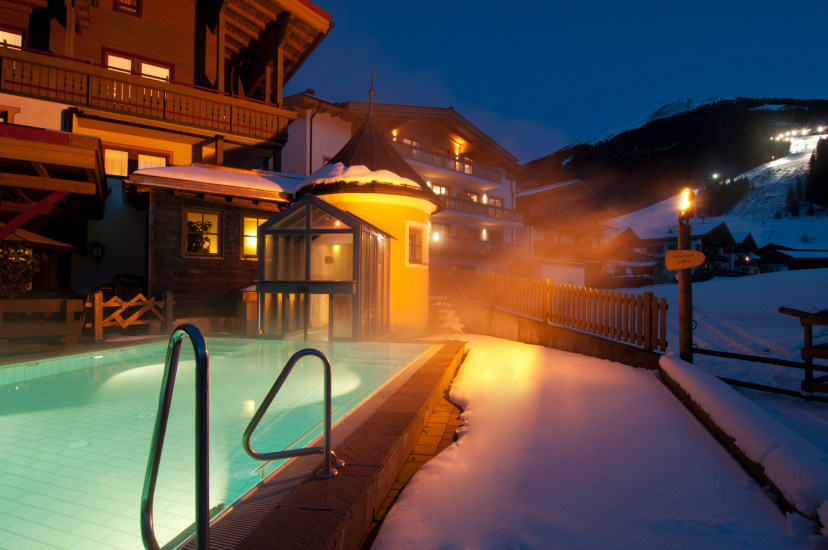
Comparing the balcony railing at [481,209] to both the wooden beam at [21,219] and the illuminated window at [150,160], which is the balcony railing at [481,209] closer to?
the illuminated window at [150,160]

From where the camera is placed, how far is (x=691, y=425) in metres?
4.21

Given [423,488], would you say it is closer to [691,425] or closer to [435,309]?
[691,425]

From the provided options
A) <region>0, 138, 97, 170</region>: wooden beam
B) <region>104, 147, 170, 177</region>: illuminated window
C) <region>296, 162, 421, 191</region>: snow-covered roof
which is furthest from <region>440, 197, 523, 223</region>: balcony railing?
<region>0, 138, 97, 170</region>: wooden beam

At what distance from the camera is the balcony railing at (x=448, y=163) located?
25.7 m

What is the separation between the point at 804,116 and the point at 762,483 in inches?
7226

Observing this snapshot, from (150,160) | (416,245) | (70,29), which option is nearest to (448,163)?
(416,245)

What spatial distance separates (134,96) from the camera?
13.8 metres

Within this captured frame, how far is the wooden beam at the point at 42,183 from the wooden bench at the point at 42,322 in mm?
2637

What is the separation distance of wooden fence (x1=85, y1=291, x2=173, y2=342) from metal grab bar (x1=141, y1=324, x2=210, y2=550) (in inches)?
377

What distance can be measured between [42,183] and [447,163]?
2246 cm

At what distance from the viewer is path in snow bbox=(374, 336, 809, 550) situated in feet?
7.80

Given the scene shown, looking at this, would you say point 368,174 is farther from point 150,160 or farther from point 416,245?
point 150,160

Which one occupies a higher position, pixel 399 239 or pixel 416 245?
pixel 399 239

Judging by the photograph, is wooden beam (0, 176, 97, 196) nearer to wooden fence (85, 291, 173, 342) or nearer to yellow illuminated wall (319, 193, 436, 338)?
wooden fence (85, 291, 173, 342)
